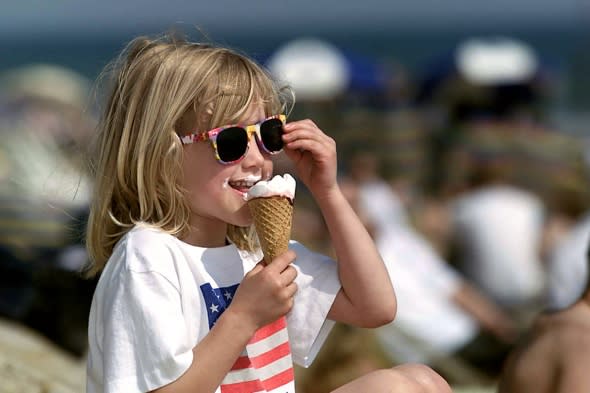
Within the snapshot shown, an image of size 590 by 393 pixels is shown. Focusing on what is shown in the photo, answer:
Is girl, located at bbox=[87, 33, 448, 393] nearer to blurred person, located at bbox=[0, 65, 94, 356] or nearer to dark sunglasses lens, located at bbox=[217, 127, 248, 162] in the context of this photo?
dark sunglasses lens, located at bbox=[217, 127, 248, 162]

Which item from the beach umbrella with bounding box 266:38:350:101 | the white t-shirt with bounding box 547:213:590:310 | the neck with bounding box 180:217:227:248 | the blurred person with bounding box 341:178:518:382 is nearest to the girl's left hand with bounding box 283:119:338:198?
the neck with bounding box 180:217:227:248

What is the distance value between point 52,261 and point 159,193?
8.52 feet

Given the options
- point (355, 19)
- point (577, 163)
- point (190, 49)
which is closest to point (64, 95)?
point (577, 163)

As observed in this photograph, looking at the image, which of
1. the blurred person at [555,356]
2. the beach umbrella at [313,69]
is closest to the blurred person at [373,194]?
the beach umbrella at [313,69]

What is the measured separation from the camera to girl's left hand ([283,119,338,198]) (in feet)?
8.57

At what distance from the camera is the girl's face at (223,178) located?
8.39ft

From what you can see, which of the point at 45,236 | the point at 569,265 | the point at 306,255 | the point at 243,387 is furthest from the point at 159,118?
the point at 45,236

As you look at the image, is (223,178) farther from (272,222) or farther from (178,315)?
(178,315)

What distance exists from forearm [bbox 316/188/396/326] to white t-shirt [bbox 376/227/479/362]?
3079mm

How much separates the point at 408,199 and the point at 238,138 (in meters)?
6.87

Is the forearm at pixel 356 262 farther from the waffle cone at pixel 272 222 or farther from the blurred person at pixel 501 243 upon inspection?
the blurred person at pixel 501 243

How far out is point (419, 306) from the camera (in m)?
6.41

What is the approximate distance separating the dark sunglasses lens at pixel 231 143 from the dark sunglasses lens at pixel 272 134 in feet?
0.16

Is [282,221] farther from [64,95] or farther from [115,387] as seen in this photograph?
[64,95]
